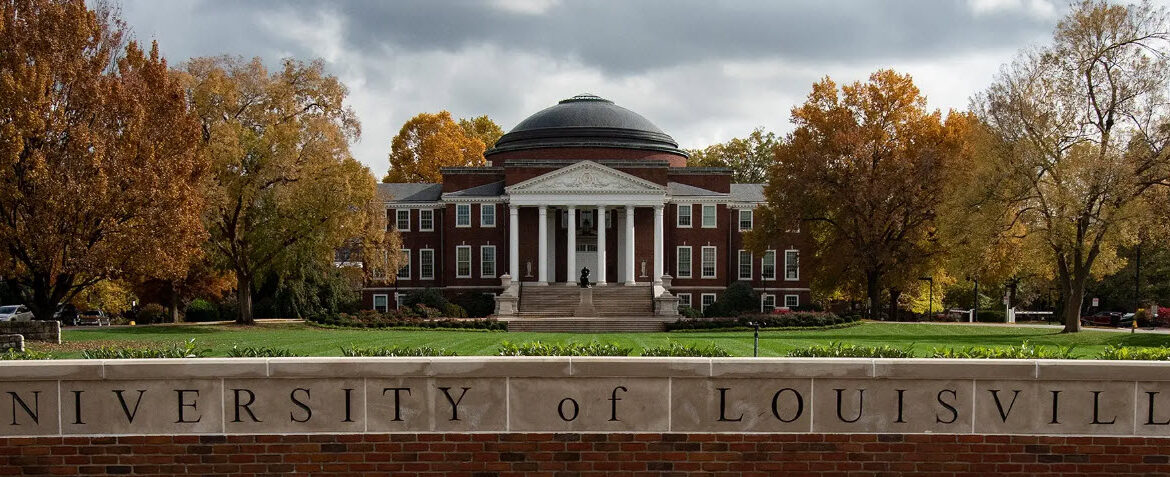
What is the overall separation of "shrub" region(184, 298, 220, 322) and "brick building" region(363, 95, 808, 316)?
35.0 feet

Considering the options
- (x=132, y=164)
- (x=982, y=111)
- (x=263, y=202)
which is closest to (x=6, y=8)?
(x=132, y=164)

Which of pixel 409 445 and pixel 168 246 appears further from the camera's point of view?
pixel 168 246

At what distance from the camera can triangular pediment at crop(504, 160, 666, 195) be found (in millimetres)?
53156

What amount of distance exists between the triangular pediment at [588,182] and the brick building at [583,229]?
57 millimetres

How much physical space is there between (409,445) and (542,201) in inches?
1762

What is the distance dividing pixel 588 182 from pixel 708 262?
30.9 feet

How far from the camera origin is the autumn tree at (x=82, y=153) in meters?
23.1

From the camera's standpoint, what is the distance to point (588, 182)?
175 ft

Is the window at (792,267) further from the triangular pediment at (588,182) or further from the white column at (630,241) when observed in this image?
the white column at (630,241)

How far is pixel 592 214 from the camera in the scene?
57219 mm

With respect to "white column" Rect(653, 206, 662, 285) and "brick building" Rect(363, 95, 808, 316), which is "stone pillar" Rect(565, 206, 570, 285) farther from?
"white column" Rect(653, 206, 662, 285)

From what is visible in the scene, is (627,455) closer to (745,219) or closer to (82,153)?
(82,153)

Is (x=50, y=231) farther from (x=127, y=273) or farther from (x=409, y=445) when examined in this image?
(x=409, y=445)

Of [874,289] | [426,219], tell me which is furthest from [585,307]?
[426,219]
